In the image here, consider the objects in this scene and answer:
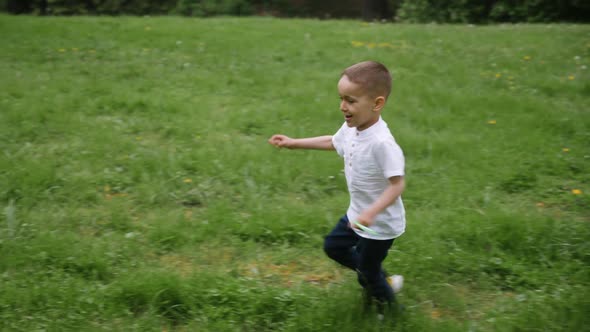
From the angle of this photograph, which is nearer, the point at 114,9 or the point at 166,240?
the point at 166,240

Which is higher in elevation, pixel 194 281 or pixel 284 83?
pixel 284 83

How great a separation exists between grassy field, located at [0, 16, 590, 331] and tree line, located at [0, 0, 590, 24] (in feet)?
35.6

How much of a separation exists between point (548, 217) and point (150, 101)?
442 cm

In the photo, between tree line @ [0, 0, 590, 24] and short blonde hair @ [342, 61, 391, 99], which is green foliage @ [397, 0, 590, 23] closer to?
tree line @ [0, 0, 590, 24]

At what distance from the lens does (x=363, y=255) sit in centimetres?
302

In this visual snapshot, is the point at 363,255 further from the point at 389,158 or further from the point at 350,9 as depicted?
the point at 350,9

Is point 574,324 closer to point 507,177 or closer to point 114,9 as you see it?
point 507,177

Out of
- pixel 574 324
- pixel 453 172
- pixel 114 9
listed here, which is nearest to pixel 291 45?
pixel 453 172

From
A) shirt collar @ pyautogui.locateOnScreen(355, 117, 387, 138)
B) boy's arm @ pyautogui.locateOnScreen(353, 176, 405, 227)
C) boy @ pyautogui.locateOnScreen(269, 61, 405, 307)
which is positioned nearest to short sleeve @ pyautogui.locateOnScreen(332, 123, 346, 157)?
boy @ pyautogui.locateOnScreen(269, 61, 405, 307)

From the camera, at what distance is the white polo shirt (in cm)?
273

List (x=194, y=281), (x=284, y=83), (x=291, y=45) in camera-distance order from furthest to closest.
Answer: (x=291, y=45) → (x=284, y=83) → (x=194, y=281)

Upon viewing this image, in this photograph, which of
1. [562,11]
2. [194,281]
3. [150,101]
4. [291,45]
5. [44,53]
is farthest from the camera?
[562,11]

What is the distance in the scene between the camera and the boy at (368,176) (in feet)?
8.96

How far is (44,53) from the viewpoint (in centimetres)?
836
